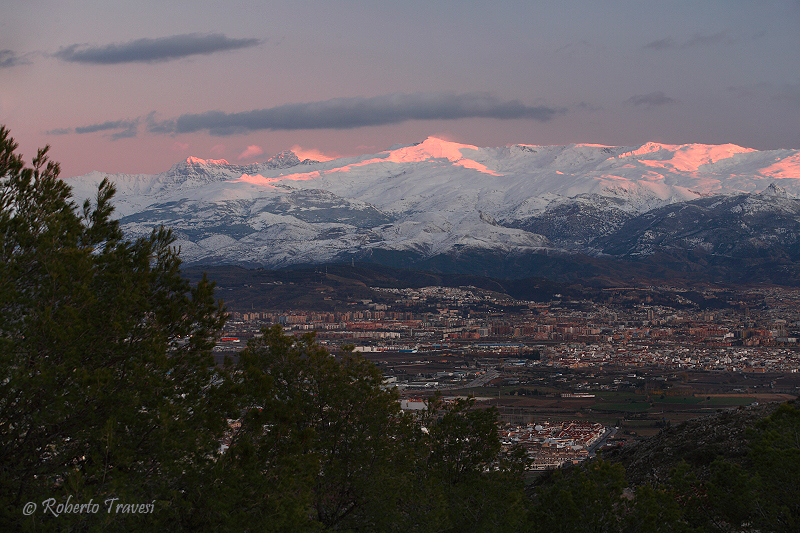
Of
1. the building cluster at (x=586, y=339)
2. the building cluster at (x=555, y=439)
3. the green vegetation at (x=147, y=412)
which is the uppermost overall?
the green vegetation at (x=147, y=412)

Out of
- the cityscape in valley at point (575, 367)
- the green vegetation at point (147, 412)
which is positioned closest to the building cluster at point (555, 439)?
the cityscape in valley at point (575, 367)

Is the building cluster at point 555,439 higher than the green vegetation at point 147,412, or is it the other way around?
the green vegetation at point 147,412

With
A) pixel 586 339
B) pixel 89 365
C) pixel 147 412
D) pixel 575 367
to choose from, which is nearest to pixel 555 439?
pixel 147 412

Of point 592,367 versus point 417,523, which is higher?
point 417,523

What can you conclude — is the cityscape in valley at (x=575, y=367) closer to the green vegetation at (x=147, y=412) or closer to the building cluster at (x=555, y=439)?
the building cluster at (x=555, y=439)

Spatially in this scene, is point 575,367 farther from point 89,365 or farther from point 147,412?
point 89,365

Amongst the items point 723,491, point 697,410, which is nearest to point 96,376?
point 723,491

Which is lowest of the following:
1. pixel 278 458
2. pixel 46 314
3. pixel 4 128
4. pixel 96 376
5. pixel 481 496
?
pixel 481 496

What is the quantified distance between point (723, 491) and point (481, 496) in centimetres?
679

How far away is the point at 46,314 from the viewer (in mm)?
A: 17141

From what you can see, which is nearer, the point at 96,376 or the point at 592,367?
the point at 96,376

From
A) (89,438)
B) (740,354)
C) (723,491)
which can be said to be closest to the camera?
(89,438)

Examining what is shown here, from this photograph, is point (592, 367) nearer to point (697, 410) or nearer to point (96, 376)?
point (697, 410)

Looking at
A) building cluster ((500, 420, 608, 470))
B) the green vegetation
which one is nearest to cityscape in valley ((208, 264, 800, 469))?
building cluster ((500, 420, 608, 470))
